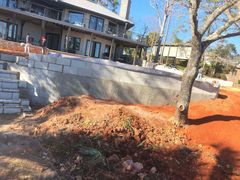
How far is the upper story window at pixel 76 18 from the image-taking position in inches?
1194

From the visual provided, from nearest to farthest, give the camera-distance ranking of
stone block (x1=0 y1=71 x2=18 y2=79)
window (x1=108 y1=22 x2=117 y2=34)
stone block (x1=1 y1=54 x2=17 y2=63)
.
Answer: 1. stone block (x1=0 y1=71 x2=18 y2=79)
2. stone block (x1=1 y1=54 x2=17 y2=63)
3. window (x1=108 y1=22 x2=117 y2=34)

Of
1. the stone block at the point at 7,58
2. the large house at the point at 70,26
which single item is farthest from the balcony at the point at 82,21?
the stone block at the point at 7,58

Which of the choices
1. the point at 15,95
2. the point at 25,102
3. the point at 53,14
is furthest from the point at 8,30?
the point at 25,102

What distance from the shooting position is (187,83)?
7.93m

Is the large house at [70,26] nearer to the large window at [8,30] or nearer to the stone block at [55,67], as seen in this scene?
the large window at [8,30]

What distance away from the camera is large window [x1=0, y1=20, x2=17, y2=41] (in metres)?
26.8

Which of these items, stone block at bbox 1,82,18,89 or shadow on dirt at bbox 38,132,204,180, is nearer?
shadow on dirt at bbox 38,132,204,180

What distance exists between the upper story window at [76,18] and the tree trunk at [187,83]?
78.1 ft

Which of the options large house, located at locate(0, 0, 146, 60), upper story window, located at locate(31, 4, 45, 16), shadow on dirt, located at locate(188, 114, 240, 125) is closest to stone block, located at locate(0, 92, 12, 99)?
shadow on dirt, located at locate(188, 114, 240, 125)

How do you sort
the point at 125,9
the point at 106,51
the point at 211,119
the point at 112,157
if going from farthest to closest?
1. the point at 125,9
2. the point at 106,51
3. the point at 211,119
4. the point at 112,157

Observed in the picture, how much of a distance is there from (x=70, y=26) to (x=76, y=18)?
10.6 ft

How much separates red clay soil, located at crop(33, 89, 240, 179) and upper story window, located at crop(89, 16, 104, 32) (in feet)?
76.9

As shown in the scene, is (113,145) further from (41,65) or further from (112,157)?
(41,65)

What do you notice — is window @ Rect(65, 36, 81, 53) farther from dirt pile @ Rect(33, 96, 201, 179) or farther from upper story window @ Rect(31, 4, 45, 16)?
dirt pile @ Rect(33, 96, 201, 179)
